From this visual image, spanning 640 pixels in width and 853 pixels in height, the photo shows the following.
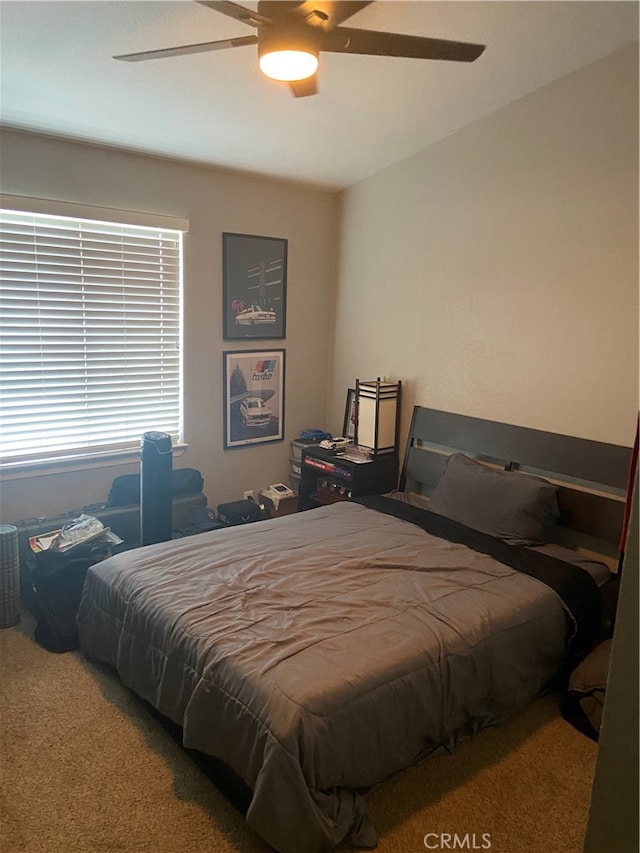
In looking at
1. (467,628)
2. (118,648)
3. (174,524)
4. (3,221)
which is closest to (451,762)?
(467,628)

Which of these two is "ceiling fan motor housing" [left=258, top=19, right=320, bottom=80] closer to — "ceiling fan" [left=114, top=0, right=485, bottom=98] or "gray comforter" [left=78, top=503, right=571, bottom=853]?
"ceiling fan" [left=114, top=0, right=485, bottom=98]

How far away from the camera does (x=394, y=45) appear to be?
188 centimetres

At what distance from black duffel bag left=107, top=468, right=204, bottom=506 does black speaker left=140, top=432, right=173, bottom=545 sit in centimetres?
30

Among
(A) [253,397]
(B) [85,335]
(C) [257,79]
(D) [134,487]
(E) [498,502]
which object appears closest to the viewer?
(C) [257,79]

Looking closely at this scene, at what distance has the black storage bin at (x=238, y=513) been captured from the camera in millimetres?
3870

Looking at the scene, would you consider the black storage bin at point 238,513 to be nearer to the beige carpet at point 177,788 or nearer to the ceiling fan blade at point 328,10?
the beige carpet at point 177,788

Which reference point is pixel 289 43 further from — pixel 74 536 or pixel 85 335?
pixel 74 536

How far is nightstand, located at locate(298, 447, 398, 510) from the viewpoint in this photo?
3.83 meters

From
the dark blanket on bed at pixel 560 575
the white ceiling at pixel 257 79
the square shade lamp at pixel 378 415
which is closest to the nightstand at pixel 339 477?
the square shade lamp at pixel 378 415

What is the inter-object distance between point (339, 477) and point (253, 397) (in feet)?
2.91

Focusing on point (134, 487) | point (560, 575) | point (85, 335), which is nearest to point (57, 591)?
point (134, 487)

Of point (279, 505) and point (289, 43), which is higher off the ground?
point (289, 43)

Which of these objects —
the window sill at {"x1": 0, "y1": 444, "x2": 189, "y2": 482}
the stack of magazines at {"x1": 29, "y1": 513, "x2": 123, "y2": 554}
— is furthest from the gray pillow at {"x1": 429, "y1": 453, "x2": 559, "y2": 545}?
the window sill at {"x1": 0, "y1": 444, "x2": 189, "y2": 482}

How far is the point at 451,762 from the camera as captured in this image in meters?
2.19
